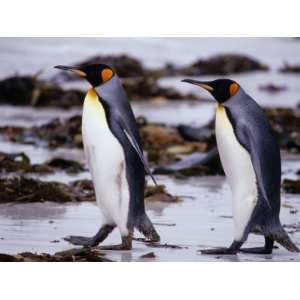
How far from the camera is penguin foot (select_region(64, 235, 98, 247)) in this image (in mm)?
5785

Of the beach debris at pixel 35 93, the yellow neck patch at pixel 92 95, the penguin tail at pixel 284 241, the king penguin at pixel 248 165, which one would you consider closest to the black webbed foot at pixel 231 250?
the king penguin at pixel 248 165

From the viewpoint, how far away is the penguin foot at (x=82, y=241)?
19.0ft

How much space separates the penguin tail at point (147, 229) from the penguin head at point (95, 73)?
2.33 feet

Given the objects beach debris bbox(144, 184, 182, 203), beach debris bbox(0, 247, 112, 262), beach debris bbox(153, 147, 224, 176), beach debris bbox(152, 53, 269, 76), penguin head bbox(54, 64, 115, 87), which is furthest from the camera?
beach debris bbox(153, 147, 224, 176)

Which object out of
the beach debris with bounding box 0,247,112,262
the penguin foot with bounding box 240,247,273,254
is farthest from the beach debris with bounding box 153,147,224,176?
the beach debris with bounding box 0,247,112,262

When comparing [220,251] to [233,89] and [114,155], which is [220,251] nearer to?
[114,155]

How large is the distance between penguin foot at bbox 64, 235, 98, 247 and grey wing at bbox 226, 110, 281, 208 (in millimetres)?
876

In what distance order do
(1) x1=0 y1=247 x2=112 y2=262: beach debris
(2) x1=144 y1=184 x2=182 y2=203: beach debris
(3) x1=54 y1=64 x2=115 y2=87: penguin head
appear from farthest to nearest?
(2) x1=144 y1=184 x2=182 y2=203: beach debris
(3) x1=54 y1=64 x2=115 y2=87: penguin head
(1) x1=0 y1=247 x2=112 y2=262: beach debris

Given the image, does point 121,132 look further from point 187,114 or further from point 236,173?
point 187,114

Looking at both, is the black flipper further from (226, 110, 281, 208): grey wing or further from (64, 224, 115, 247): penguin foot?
(64, 224, 115, 247): penguin foot

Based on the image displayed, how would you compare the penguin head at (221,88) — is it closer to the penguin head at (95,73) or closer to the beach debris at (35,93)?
the penguin head at (95,73)
